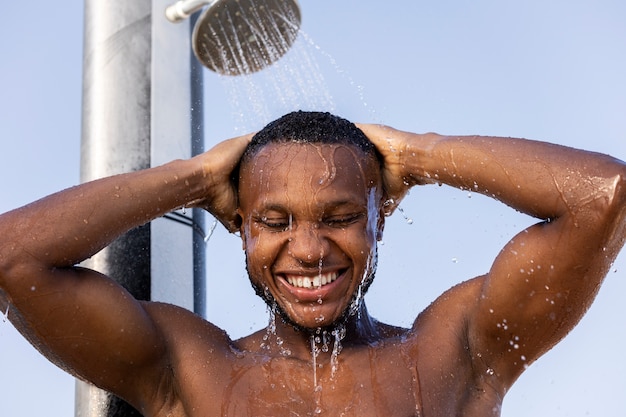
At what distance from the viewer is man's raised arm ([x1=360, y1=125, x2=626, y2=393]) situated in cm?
355

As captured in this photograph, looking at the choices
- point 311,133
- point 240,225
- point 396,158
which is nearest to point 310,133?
point 311,133

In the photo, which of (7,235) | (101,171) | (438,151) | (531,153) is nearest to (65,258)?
(7,235)

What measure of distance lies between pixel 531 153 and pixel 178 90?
1485 mm

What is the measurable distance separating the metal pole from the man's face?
0.58 m

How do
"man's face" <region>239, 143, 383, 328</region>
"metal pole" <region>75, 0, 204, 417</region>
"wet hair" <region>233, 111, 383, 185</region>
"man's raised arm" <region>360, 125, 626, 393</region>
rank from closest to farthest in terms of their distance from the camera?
1. "man's raised arm" <region>360, 125, 626, 393</region>
2. "man's face" <region>239, 143, 383, 328</region>
3. "wet hair" <region>233, 111, 383, 185</region>
4. "metal pole" <region>75, 0, 204, 417</region>

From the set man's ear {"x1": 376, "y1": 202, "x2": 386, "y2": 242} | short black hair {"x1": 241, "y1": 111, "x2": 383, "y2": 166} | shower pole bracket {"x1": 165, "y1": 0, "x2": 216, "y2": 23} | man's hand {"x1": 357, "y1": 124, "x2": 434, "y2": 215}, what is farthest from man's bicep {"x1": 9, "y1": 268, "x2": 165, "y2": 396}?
shower pole bracket {"x1": 165, "y1": 0, "x2": 216, "y2": 23}

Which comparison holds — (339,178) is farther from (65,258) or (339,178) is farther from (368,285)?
(65,258)

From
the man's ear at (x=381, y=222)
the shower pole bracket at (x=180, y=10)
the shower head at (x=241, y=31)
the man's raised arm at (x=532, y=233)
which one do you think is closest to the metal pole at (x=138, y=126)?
the shower pole bracket at (x=180, y=10)

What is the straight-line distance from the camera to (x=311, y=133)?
152 inches

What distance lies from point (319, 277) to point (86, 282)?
2.45ft

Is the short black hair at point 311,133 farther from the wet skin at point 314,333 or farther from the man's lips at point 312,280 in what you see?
the man's lips at point 312,280

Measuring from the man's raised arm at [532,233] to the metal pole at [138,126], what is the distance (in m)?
0.96

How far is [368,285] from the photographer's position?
3871 mm

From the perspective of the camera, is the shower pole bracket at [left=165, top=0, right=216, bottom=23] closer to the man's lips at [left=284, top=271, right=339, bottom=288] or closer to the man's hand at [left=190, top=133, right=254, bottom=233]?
the man's hand at [left=190, top=133, right=254, bottom=233]
